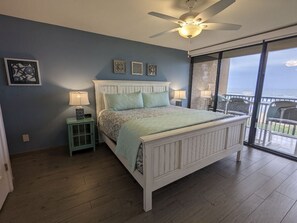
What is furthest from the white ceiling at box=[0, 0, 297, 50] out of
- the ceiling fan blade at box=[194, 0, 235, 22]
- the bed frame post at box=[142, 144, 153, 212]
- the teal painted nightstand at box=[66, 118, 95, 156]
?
the bed frame post at box=[142, 144, 153, 212]

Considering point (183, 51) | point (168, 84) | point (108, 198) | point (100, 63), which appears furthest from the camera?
point (183, 51)

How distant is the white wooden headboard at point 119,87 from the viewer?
3.07 metres

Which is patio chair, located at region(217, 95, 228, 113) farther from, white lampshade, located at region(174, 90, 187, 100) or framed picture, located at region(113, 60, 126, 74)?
framed picture, located at region(113, 60, 126, 74)

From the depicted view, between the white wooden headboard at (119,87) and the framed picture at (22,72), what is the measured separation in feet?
3.24

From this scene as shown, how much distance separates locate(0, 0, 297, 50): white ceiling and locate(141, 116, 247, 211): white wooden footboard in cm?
153

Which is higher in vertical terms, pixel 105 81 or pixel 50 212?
pixel 105 81

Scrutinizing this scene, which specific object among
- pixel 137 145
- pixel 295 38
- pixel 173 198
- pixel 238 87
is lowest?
pixel 173 198

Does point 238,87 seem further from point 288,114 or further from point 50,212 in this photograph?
point 50,212

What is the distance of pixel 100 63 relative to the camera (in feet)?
10.1

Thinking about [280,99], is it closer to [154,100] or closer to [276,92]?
[276,92]

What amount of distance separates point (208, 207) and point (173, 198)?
0.38 m

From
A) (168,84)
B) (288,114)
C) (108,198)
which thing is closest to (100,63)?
(168,84)

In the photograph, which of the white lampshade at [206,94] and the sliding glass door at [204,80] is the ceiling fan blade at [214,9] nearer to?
the sliding glass door at [204,80]

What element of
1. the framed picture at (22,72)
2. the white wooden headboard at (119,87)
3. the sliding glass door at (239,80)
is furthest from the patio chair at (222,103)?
the framed picture at (22,72)
